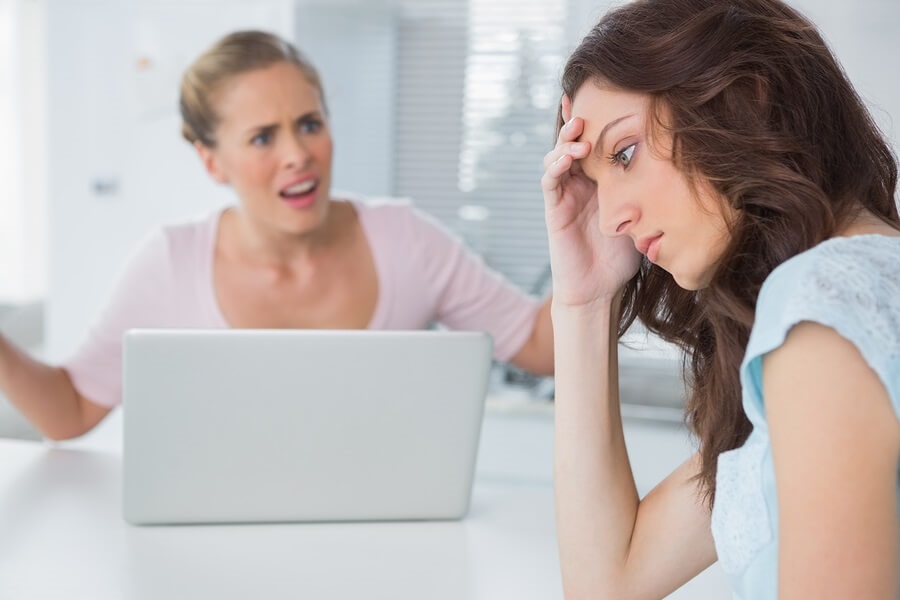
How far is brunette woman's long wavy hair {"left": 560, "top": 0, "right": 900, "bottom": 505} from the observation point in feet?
3.12

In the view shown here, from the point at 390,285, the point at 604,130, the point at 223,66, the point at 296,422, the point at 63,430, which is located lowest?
the point at 63,430

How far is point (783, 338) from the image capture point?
83cm

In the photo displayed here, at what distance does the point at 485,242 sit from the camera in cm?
366

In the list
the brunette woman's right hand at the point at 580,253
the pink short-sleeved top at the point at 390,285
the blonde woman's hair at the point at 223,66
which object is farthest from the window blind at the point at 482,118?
the brunette woman's right hand at the point at 580,253

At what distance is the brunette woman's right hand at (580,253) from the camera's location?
1.29 metres

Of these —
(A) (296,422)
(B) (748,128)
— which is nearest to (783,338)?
(B) (748,128)

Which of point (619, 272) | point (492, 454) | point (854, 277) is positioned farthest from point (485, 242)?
point (854, 277)

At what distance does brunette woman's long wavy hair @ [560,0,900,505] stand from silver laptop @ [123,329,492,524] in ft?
1.31

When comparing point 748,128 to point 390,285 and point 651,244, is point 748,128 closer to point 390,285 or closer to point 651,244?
point 651,244

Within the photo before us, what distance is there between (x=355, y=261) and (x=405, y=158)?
5.40ft

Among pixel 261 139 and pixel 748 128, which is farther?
pixel 261 139

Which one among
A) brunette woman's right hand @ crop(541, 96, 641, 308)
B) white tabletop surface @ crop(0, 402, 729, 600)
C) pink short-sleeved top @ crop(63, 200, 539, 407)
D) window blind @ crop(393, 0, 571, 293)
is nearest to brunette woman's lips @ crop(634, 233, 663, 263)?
brunette woman's right hand @ crop(541, 96, 641, 308)

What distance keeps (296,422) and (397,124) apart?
2539 mm

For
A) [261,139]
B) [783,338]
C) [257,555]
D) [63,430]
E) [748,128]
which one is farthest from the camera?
[261,139]
